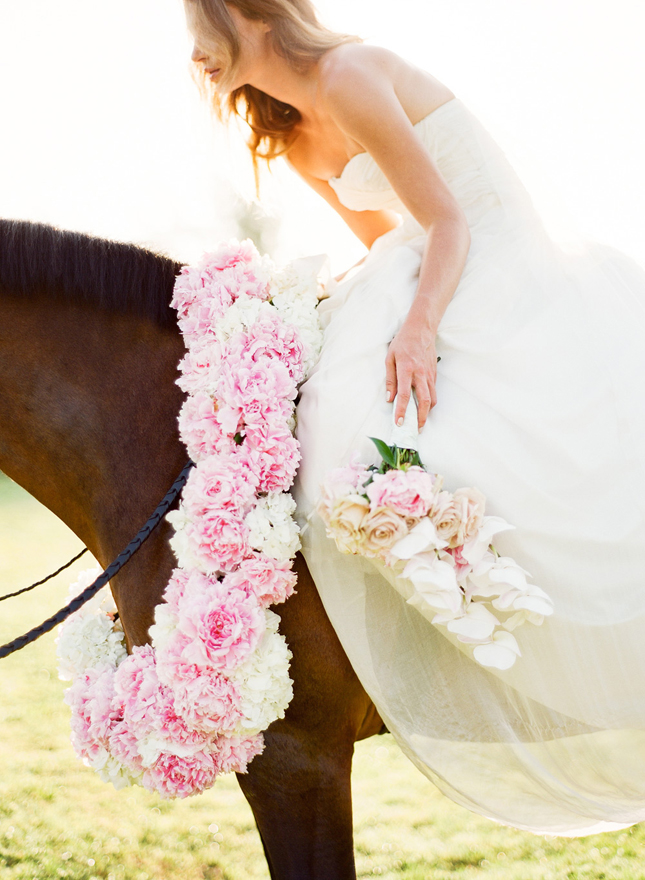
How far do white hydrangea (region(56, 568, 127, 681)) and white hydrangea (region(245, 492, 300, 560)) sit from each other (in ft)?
2.25

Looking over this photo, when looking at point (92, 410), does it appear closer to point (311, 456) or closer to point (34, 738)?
point (311, 456)

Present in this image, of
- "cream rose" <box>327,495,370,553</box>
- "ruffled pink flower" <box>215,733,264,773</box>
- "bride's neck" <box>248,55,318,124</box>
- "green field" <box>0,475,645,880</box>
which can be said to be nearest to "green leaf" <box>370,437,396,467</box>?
"cream rose" <box>327,495,370,553</box>

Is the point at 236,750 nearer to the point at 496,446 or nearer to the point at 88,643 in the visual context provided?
the point at 88,643

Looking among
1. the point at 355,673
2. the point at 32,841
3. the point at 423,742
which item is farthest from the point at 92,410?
the point at 32,841

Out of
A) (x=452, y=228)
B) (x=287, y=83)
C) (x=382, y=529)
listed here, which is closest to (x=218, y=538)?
(x=382, y=529)

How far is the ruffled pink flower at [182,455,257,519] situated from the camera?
5.35 ft

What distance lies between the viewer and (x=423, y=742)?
1658 millimetres

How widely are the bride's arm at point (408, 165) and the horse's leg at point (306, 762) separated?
0.83m

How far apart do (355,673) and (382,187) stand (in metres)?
1.54

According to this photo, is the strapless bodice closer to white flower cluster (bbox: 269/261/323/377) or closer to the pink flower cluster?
white flower cluster (bbox: 269/261/323/377)

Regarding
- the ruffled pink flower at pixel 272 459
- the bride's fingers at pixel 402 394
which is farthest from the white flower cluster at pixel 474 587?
the ruffled pink flower at pixel 272 459

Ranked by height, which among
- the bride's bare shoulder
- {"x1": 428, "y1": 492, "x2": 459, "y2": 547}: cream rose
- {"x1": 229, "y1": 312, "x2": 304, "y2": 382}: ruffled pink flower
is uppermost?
the bride's bare shoulder

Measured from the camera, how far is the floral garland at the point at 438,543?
141cm

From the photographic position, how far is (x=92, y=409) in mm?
1852
